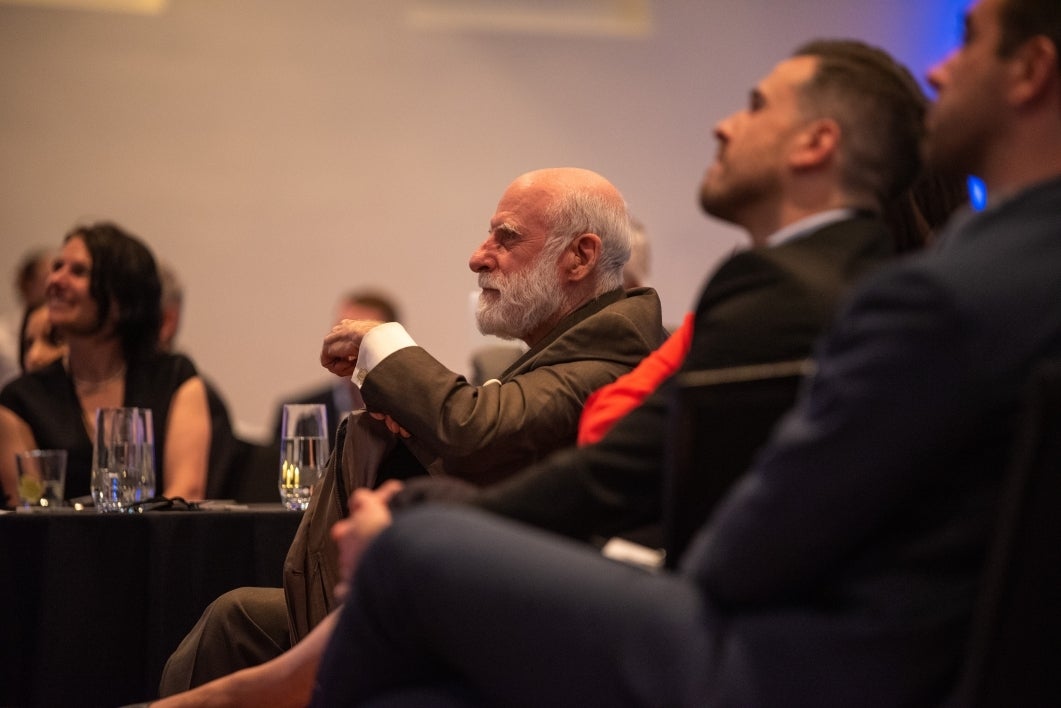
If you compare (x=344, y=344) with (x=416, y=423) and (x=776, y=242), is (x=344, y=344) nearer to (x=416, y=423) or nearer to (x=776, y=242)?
(x=416, y=423)

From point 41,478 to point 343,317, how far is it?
10.4 feet

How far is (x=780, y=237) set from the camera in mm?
1743

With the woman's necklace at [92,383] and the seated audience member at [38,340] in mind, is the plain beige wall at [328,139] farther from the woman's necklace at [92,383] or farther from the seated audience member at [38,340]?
the woman's necklace at [92,383]

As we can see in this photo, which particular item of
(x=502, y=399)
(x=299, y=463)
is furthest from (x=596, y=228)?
(x=299, y=463)

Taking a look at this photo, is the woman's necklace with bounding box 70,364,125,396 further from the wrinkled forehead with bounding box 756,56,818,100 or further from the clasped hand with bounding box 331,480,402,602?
the wrinkled forehead with bounding box 756,56,818,100

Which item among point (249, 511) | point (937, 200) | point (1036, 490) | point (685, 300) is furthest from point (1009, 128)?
point (685, 300)

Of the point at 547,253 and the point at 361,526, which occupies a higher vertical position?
the point at 547,253

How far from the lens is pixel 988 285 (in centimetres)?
122

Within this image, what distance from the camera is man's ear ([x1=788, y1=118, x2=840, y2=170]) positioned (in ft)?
5.75

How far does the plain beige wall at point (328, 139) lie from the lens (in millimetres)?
6340

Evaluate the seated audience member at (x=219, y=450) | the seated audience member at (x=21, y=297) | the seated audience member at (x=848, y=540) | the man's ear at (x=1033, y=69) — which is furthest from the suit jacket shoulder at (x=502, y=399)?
the seated audience member at (x=21, y=297)

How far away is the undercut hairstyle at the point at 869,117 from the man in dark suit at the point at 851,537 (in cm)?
27

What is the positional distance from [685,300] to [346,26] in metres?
2.08

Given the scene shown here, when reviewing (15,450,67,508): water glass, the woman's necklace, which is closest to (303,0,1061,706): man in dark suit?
(15,450,67,508): water glass
